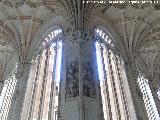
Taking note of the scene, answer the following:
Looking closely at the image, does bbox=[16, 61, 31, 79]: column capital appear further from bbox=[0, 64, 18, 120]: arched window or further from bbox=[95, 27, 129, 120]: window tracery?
bbox=[95, 27, 129, 120]: window tracery

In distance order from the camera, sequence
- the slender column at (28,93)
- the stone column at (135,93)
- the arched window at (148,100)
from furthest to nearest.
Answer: the arched window at (148,100), the stone column at (135,93), the slender column at (28,93)

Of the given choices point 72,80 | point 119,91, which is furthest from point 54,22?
point 72,80

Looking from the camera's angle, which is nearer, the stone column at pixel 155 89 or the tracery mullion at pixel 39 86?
the tracery mullion at pixel 39 86

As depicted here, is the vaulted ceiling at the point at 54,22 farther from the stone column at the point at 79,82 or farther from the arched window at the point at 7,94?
the stone column at the point at 79,82

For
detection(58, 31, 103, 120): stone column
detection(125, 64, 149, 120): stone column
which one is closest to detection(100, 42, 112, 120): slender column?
detection(125, 64, 149, 120): stone column

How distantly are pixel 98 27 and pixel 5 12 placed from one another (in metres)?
6.74

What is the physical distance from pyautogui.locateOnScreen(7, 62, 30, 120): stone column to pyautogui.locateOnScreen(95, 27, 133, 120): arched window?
508cm

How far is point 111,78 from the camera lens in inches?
794

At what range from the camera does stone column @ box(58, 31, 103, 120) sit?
1281cm

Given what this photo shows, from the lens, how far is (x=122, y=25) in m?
20.8

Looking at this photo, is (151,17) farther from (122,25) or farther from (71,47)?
(71,47)

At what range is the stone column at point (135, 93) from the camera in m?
17.5

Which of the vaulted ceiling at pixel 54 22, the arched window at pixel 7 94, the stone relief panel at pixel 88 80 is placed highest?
the vaulted ceiling at pixel 54 22

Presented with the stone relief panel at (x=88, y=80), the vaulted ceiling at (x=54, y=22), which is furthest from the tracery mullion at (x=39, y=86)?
the stone relief panel at (x=88, y=80)
